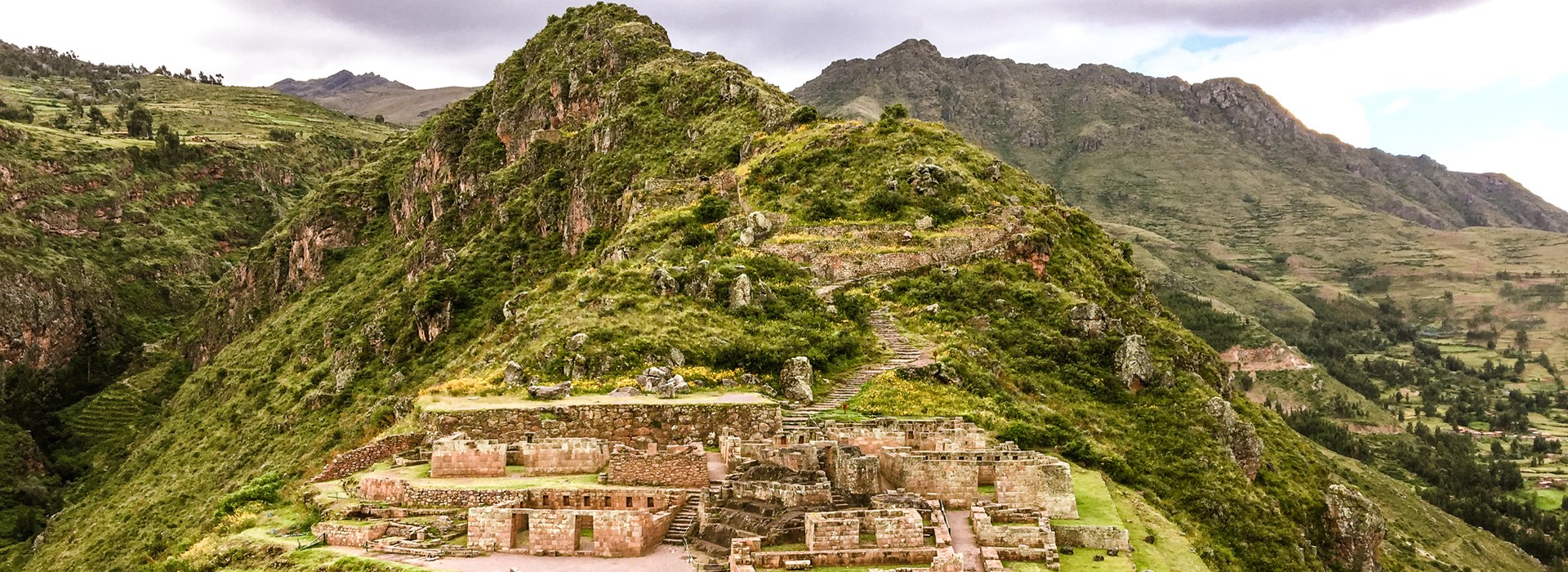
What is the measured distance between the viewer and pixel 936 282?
121 feet

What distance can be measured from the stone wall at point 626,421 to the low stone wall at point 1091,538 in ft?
25.5

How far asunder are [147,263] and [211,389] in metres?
51.8

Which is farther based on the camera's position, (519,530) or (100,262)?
(100,262)

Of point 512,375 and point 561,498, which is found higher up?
point 512,375

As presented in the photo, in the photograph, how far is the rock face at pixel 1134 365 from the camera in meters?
31.7

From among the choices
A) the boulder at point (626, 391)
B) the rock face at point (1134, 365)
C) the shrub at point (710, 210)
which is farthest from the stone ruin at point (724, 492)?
the shrub at point (710, 210)

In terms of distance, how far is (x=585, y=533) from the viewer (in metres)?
17.1

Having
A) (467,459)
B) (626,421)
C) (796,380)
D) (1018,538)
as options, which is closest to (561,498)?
(467,459)

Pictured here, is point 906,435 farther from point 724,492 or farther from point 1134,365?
point 1134,365

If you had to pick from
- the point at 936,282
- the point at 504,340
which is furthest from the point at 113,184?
the point at 936,282

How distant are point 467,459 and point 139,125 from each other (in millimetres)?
179409

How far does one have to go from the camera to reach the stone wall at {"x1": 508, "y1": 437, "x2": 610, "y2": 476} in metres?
20.7

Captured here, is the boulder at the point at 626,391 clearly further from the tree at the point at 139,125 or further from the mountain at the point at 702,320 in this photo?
the tree at the point at 139,125

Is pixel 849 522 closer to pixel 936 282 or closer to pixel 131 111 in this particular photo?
pixel 936 282
